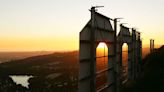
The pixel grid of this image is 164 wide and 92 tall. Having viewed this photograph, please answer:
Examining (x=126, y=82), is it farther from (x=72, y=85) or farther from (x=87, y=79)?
(x=72, y=85)

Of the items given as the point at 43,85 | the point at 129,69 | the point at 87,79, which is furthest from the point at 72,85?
the point at 87,79

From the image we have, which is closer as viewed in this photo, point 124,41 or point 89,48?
point 89,48

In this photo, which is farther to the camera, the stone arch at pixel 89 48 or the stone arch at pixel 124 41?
the stone arch at pixel 124 41

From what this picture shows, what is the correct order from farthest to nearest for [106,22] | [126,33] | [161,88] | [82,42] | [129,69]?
[129,69]
[126,33]
[161,88]
[106,22]
[82,42]

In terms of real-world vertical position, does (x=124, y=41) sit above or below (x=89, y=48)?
above

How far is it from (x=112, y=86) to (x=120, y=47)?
8.76 ft

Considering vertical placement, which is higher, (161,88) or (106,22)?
(106,22)

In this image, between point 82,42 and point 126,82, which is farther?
point 126,82

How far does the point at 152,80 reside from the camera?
764 inches

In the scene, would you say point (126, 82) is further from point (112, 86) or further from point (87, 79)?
point (87, 79)

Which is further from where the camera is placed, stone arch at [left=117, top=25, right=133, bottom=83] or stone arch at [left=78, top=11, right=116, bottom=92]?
stone arch at [left=117, top=25, right=133, bottom=83]

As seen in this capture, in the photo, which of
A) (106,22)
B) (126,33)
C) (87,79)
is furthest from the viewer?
(126,33)

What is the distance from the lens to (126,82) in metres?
21.6

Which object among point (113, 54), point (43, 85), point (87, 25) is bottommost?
point (43, 85)
